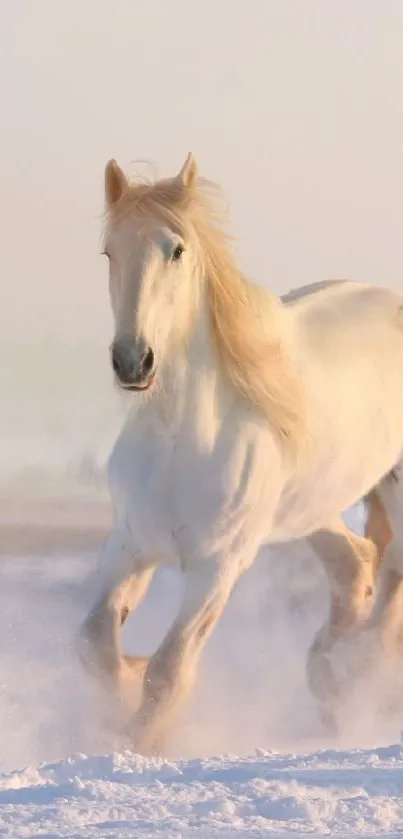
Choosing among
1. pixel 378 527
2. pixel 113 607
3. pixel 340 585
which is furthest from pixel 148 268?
pixel 378 527

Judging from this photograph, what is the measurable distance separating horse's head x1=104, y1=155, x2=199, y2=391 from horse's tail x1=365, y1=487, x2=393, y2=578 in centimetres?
223

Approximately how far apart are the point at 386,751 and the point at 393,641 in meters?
2.46

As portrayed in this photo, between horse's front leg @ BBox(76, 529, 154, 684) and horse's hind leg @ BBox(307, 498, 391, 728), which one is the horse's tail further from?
horse's front leg @ BBox(76, 529, 154, 684)

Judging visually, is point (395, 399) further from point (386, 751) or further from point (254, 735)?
point (386, 751)

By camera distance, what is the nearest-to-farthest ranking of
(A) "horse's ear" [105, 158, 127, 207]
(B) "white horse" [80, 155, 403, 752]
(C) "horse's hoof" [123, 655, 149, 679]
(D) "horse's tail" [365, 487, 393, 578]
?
1. (B) "white horse" [80, 155, 403, 752]
2. (A) "horse's ear" [105, 158, 127, 207]
3. (C) "horse's hoof" [123, 655, 149, 679]
4. (D) "horse's tail" [365, 487, 393, 578]

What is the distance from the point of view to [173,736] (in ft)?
16.6

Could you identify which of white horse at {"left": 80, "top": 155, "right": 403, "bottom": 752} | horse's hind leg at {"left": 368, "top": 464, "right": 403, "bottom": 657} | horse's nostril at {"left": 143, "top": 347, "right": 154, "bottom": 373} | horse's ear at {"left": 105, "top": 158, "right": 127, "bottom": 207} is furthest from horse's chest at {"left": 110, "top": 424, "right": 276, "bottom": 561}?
horse's hind leg at {"left": 368, "top": 464, "right": 403, "bottom": 657}

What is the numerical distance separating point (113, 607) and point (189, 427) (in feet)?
2.30

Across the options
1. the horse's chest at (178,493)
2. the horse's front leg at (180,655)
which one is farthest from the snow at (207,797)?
the horse's chest at (178,493)

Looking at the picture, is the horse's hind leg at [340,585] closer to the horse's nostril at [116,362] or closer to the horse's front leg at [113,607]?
the horse's front leg at [113,607]

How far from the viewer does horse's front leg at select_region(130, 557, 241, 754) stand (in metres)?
4.91

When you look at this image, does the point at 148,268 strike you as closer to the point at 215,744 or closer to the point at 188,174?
the point at 188,174

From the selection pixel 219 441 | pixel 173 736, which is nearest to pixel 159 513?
pixel 219 441

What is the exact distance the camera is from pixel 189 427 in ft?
16.5
